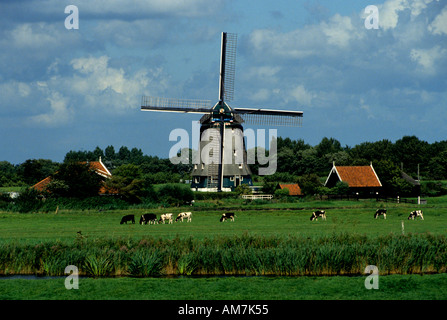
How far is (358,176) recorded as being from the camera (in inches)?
2434

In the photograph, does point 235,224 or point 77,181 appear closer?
point 235,224

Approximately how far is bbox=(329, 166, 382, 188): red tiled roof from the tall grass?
4076 cm

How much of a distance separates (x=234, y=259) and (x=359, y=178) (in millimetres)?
44314

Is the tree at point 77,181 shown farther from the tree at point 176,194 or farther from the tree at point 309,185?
the tree at point 309,185

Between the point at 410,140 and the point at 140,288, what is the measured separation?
99.1 m

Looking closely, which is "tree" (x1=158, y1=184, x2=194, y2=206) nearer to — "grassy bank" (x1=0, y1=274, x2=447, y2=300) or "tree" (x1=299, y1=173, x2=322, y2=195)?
"tree" (x1=299, y1=173, x2=322, y2=195)

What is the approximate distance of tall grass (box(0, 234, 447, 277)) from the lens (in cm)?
1930

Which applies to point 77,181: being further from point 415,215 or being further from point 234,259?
point 234,259
